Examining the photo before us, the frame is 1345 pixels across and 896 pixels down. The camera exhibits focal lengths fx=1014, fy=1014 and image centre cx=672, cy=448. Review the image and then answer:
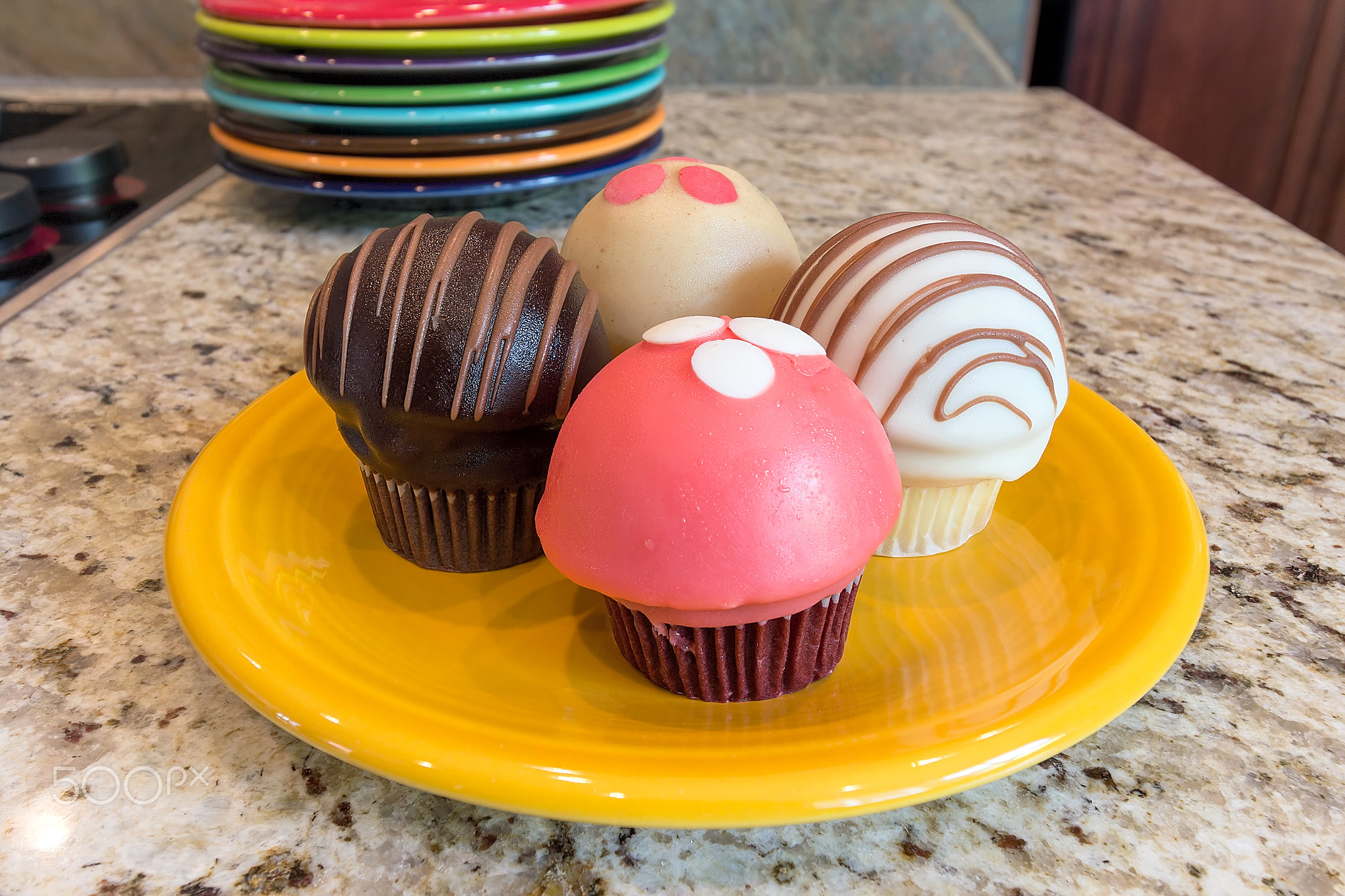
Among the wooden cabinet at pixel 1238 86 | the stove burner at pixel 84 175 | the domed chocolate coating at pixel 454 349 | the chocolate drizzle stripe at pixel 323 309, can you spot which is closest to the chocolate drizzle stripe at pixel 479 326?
the domed chocolate coating at pixel 454 349

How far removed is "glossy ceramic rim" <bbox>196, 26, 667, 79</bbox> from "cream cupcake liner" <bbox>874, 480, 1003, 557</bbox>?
0.74 metres

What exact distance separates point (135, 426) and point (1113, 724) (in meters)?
0.86

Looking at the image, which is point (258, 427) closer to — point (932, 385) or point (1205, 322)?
point (932, 385)

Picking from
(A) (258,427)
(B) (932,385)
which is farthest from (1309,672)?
(A) (258,427)

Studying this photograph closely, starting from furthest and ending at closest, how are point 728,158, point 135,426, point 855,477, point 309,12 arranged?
point 728,158 < point 309,12 < point 135,426 < point 855,477

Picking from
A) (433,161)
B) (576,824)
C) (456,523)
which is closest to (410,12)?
(433,161)

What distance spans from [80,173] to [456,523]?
41.6 inches

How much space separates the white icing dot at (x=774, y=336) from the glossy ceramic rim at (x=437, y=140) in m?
0.70

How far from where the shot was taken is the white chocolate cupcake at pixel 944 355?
697 mm

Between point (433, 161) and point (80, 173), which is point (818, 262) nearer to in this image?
point (433, 161)

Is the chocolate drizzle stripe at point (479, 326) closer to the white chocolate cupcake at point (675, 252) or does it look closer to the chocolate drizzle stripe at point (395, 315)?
the chocolate drizzle stripe at point (395, 315)

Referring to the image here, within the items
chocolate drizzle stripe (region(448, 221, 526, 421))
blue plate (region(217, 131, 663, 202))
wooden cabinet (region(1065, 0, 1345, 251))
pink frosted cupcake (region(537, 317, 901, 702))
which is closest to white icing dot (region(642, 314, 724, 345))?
pink frosted cupcake (region(537, 317, 901, 702))

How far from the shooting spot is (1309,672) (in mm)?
648

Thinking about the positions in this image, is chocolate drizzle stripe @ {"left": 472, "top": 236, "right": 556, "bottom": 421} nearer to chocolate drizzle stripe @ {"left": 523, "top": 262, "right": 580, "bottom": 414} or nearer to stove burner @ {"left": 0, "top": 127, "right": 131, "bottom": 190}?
chocolate drizzle stripe @ {"left": 523, "top": 262, "right": 580, "bottom": 414}
